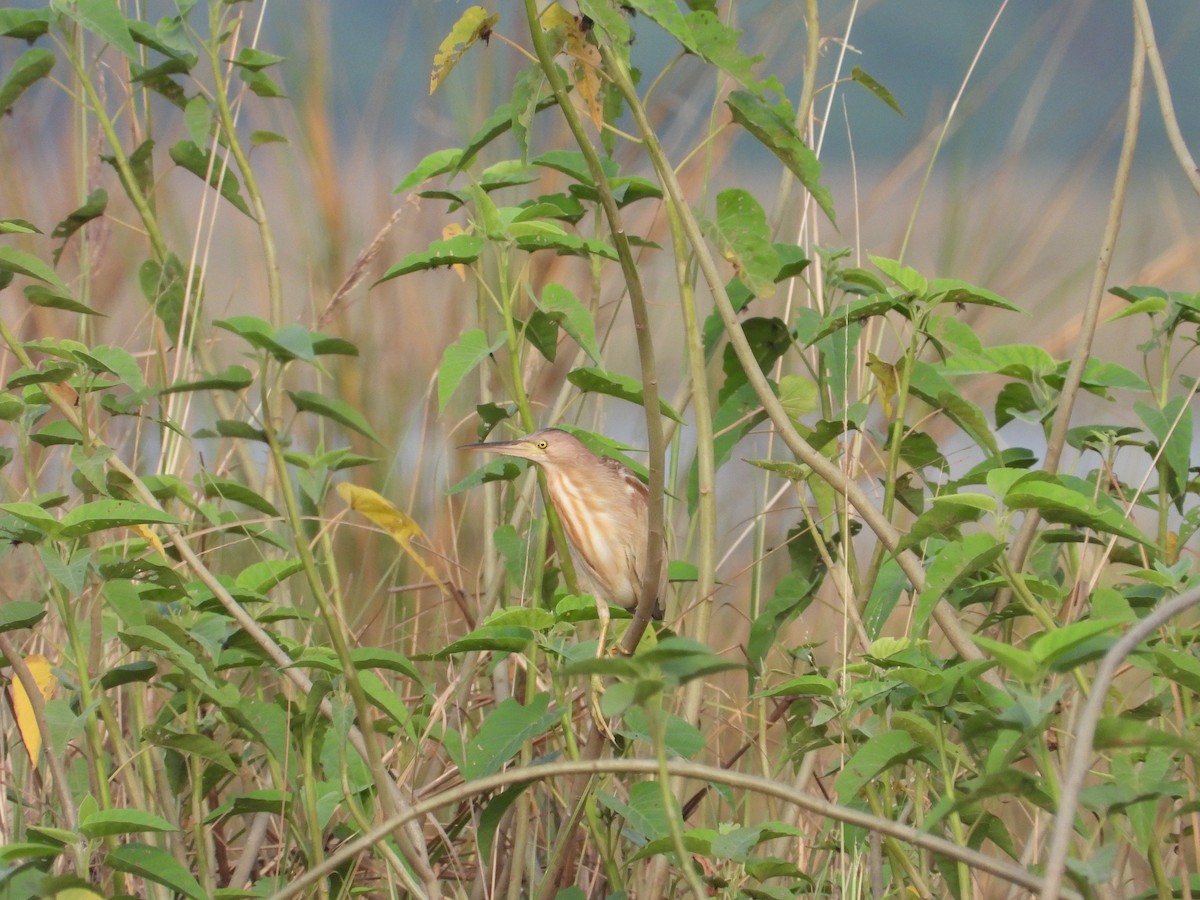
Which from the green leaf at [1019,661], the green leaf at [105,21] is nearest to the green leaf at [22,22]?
the green leaf at [105,21]

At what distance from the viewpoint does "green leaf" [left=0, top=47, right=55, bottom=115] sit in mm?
1880

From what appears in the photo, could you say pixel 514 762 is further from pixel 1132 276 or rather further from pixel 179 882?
pixel 1132 276

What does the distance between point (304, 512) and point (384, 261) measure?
95 centimetres

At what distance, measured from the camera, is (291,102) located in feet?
10.2

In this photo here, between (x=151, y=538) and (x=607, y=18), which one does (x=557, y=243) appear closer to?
(x=151, y=538)

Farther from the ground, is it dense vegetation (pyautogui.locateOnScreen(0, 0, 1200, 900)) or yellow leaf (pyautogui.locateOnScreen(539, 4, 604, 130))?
yellow leaf (pyautogui.locateOnScreen(539, 4, 604, 130))

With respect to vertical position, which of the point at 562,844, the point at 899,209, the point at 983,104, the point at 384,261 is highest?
the point at 983,104

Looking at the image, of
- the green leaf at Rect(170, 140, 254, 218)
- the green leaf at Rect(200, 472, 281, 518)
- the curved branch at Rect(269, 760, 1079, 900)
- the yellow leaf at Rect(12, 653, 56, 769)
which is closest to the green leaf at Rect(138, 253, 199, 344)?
the green leaf at Rect(170, 140, 254, 218)

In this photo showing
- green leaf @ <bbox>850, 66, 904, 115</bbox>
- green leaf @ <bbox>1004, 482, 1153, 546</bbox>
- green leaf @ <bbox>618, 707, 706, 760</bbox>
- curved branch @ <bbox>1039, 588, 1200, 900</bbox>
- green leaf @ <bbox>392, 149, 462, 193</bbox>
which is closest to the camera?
curved branch @ <bbox>1039, 588, 1200, 900</bbox>

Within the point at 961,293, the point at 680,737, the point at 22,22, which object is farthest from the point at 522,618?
the point at 22,22

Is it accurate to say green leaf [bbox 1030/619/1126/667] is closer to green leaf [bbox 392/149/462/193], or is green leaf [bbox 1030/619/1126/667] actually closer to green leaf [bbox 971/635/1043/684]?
green leaf [bbox 971/635/1043/684]

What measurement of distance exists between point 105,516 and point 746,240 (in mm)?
657

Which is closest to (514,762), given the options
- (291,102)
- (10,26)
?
(10,26)

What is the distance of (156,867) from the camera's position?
135 centimetres
